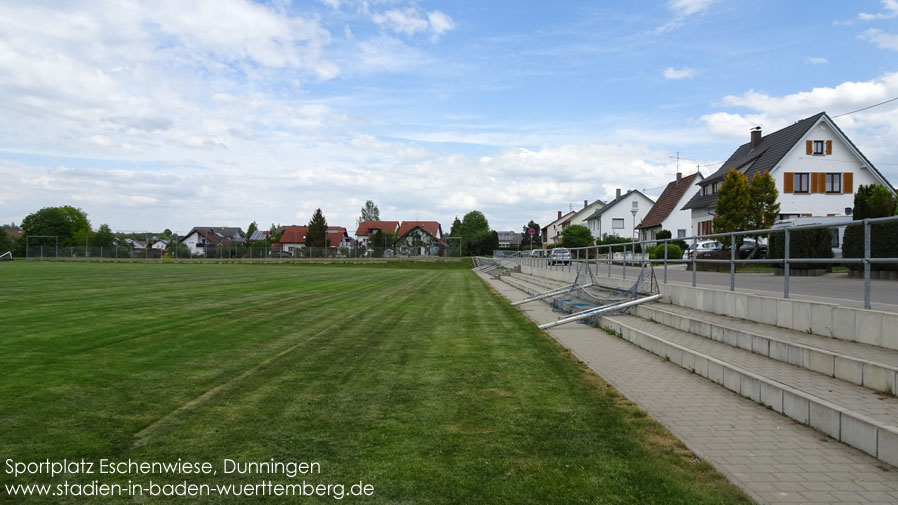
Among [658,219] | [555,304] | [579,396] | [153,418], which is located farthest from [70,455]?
[658,219]

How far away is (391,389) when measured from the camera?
6527 mm

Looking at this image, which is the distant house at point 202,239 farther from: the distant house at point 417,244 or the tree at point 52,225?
the distant house at point 417,244

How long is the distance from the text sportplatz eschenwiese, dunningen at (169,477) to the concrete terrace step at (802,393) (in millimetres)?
3598

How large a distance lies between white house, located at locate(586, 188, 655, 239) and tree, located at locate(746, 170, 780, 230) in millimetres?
37870

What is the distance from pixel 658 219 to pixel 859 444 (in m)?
57.3

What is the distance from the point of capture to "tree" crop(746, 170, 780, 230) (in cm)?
3209

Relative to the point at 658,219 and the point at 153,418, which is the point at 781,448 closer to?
the point at 153,418

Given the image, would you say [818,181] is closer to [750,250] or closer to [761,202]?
[761,202]

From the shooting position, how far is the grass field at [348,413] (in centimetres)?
392

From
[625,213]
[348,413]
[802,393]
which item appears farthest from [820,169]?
[348,413]

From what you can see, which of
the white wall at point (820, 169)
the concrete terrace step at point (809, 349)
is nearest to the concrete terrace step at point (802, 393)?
the concrete terrace step at point (809, 349)

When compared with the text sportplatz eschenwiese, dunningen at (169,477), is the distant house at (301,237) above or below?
above

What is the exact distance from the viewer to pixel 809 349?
20.2ft

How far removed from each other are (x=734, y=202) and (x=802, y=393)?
2971 centimetres
